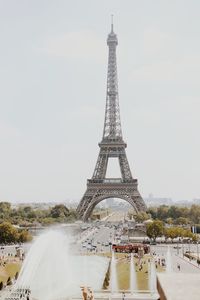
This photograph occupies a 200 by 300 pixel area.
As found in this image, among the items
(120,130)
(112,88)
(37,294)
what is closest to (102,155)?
(120,130)

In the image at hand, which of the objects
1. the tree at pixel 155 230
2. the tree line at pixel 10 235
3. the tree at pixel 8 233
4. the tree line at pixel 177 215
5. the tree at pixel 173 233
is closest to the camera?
the tree line at pixel 10 235

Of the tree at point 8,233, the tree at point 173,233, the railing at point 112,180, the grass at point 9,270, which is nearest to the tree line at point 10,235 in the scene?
the tree at point 8,233

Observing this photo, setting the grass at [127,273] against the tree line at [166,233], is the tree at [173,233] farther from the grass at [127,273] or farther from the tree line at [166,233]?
the grass at [127,273]

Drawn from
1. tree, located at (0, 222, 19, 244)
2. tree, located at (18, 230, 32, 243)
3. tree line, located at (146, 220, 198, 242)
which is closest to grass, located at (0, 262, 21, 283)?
tree, located at (18, 230, 32, 243)

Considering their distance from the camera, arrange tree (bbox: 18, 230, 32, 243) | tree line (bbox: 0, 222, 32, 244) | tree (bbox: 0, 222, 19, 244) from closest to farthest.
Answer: tree (bbox: 18, 230, 32, 243) → tree line (bbox: 0, 222, 32, 244) → tree (bbox: 0, 222, 19, 244)

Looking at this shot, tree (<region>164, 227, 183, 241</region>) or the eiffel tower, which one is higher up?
the eiffel tower

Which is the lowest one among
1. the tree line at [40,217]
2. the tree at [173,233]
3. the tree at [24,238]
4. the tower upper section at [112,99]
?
the tree at [24,238]

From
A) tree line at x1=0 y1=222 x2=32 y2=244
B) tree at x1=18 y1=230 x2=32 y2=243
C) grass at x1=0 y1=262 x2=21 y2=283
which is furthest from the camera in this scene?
tree line at x1=0 y1=222 x2=32 y2=244

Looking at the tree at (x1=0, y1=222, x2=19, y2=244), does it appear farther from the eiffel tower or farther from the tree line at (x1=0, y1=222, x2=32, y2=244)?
the eiffel tower
